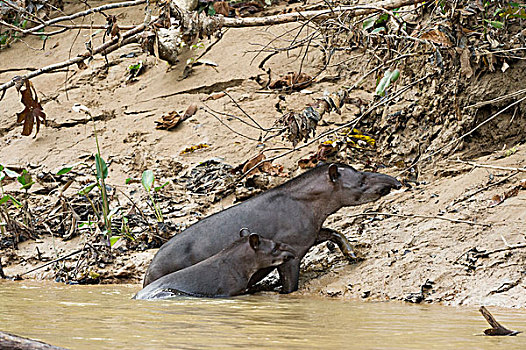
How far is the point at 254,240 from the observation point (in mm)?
6234

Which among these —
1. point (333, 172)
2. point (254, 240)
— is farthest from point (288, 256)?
point (333, 172)

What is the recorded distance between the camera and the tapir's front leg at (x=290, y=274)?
627 cm

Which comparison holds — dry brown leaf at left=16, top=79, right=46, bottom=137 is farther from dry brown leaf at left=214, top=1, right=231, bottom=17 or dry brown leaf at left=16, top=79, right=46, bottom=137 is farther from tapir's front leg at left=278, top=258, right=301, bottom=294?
dry brown leaf at left=214, top=1, right=231, bottom=17

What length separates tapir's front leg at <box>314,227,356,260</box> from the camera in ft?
21.2

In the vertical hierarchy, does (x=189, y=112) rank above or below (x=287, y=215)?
below

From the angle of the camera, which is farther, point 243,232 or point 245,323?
point 243,232

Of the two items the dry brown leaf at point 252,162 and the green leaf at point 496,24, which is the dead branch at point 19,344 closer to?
the green leaf at point 496,24

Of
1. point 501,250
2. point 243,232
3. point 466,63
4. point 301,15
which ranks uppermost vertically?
point 301,15

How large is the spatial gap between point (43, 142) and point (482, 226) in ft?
23.9

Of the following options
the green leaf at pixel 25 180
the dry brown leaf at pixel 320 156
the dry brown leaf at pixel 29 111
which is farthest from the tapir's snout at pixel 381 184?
the green leaf at pixel 25 180

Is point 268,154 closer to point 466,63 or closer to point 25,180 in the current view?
point 25,180

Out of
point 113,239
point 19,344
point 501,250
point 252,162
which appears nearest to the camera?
point 19,344

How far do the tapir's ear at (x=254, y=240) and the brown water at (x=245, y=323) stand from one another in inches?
19.7

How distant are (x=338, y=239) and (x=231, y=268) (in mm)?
1023
